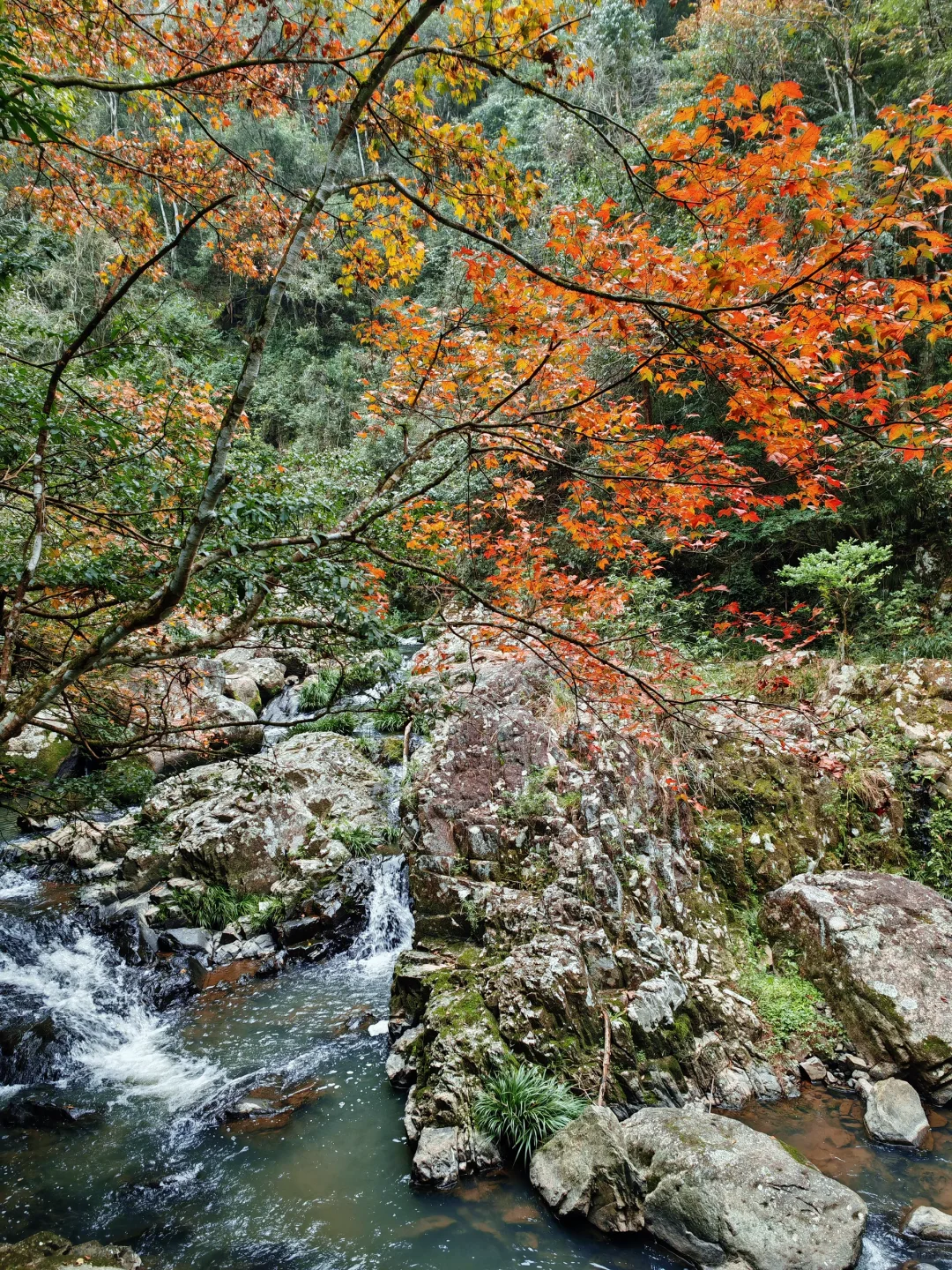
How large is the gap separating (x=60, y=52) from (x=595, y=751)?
7.73m

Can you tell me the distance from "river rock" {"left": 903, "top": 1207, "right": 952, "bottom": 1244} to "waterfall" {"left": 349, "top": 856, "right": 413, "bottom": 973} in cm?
492

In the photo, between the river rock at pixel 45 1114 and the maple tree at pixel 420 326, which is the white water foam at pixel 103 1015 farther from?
the maple tree at pixel 420 326

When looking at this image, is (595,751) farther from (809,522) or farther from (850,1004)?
(809,522)

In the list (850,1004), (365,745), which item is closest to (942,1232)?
(850,1004)

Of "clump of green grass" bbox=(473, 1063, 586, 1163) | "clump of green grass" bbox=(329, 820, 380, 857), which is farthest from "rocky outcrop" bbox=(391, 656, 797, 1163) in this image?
"clump of green grass" bbox=(329, 820, 380, 857)

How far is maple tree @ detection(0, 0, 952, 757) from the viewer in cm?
264

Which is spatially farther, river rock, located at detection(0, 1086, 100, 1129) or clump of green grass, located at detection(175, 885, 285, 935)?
clump of green grass, located at detection(175, 885, 285, 935)

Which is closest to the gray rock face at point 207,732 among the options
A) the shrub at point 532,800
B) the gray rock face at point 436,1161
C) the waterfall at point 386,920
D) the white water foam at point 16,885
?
the white water foam at point 16,885

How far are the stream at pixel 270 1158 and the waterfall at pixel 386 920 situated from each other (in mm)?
418

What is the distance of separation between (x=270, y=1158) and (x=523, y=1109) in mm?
2031

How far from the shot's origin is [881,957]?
5484mm

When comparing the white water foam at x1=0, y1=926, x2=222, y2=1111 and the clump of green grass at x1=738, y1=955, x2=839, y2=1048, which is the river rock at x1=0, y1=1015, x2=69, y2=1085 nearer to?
the white water foam at x1=0, y1=926, x2=222, y2=1111

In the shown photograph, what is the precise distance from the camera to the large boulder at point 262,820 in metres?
7.95

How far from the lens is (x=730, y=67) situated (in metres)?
12.5
